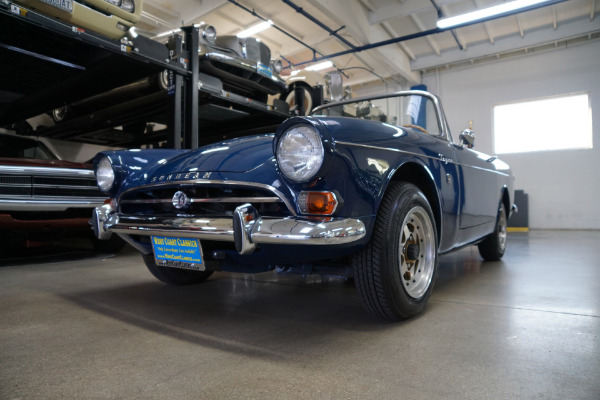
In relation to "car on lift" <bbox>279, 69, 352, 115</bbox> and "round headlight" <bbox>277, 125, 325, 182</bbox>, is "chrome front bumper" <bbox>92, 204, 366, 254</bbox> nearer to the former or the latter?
"round headlight" <bbox>277, 125, 325, 182</bbox>

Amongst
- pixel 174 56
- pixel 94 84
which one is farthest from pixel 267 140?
pixel 94 84

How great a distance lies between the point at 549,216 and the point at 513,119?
265 centimetres

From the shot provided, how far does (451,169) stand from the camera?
8.10 ft

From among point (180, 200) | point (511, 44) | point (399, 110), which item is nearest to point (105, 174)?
point (180, 200)

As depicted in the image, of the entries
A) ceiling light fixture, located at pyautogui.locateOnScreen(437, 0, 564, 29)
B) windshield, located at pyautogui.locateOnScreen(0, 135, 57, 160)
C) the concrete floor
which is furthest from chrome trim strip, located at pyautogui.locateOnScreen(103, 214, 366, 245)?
ceiling light fixture, located at pyautogui.locateOnScreen(437, 0, 564, 29)

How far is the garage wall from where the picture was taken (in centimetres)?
932

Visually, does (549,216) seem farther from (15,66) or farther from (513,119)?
(15,66)

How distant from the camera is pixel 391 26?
951 cm

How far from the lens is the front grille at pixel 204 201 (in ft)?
5.43

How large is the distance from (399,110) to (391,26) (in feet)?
24.3

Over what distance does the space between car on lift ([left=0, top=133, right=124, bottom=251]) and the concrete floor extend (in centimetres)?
83

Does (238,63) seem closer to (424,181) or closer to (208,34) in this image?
(208,34)

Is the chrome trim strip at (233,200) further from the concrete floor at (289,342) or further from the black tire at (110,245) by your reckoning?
the black tire at (110,245)

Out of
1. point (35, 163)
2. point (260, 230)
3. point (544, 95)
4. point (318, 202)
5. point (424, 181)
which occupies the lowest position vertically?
point (260, 230)
